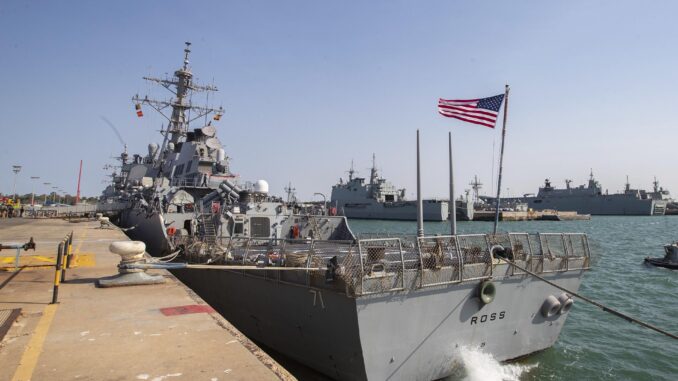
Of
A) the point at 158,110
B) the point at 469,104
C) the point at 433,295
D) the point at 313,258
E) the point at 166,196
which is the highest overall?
the point at 158,110

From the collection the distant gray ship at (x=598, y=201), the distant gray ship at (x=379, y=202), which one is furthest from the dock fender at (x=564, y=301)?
the distant gray ship at (x=598, y=201)

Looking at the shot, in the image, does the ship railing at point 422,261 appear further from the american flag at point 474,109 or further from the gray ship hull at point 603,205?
the gray ship hull at point 603,205

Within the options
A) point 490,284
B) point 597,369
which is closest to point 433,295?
point 490,284

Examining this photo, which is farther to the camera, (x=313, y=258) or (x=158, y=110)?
(x=158, y=110)

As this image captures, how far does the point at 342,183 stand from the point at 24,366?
90.1m

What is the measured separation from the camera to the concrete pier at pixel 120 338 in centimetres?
411

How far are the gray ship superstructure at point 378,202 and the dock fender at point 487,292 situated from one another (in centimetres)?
6860

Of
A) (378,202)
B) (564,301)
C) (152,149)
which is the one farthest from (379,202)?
(564,301)

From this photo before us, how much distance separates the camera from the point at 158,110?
29.5m

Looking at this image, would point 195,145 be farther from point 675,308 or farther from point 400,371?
point 675,308

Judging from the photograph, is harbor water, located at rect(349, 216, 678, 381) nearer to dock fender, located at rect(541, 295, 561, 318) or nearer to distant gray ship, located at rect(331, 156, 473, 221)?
dock fender, located at rect(541, 295, 561, 318)

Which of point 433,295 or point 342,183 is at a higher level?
point 342,183

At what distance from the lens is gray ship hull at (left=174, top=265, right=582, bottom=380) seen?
7.23 metres

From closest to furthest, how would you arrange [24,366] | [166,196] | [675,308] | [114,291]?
[24,366]
[114,291]
[675,308]
[166,196]
